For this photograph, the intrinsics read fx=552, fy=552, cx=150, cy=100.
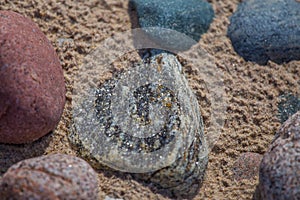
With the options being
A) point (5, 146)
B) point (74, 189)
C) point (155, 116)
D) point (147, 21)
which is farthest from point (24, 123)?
point (147, 21)

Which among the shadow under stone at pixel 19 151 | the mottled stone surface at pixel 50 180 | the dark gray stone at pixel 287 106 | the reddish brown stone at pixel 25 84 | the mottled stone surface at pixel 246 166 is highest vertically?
the reddish brown stone at pixel 25 84

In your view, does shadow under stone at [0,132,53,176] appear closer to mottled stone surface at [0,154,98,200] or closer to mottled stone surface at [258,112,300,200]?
mottled stone surface at [0,154,98,200]

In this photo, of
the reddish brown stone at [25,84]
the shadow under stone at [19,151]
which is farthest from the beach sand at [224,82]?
the reddish brown stone at [25,84]

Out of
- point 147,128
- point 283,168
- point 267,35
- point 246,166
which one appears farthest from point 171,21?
point 283,168

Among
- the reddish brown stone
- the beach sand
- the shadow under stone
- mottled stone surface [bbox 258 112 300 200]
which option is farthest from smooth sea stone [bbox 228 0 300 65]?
the shadow under stone

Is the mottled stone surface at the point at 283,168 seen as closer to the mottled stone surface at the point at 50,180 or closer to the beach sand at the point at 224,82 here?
the beach sand at the point at 224,82

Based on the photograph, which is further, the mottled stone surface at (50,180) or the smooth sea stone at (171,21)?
the smooth sea stone at (171,21)

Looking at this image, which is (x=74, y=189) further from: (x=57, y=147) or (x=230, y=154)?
(x=230, y=154)
